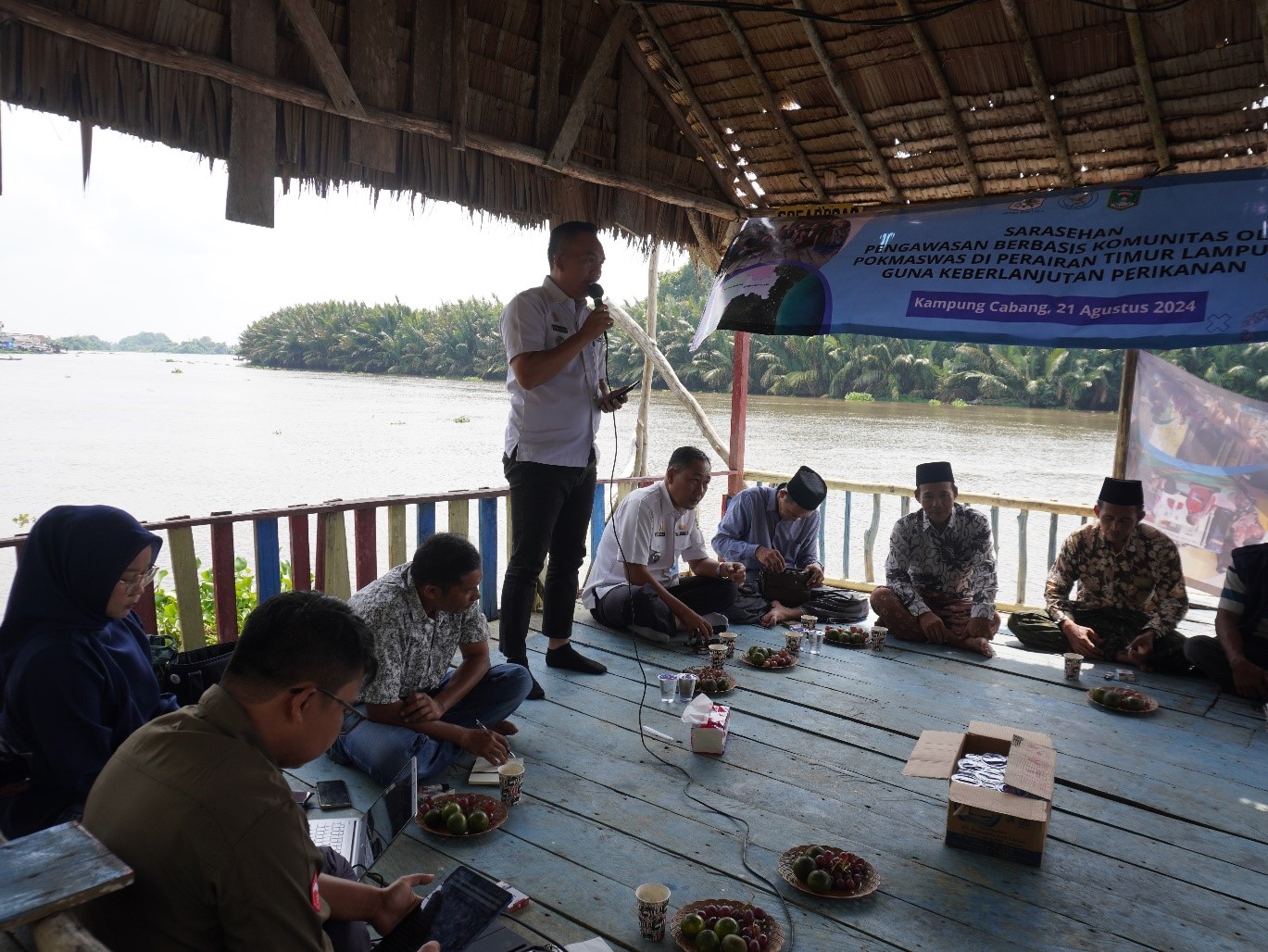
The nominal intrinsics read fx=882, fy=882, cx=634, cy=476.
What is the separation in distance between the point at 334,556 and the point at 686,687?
193cm

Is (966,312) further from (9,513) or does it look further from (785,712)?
(9,513)

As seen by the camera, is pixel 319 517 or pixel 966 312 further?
pixel 966 312

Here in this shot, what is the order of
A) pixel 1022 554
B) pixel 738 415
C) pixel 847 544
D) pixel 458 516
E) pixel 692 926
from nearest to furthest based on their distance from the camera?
pixel 692 926 → pixel 458 516 → pixel 1022 554 → pixel 738 415 → pixel 847 544

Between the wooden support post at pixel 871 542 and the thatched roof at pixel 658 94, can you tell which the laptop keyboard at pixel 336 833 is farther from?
the wooden support post at pixel 871 542

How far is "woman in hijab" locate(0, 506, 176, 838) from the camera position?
2.24 metres

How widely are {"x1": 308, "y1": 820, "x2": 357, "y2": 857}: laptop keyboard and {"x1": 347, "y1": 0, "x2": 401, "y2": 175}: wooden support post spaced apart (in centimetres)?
322

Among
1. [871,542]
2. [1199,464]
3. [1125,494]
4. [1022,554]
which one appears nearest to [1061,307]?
[1125,494]

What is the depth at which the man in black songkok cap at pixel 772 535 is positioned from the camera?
5500 millimetres

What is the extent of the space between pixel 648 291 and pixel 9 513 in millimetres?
17498

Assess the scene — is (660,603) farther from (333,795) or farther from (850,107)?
(850,107)

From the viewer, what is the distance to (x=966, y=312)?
→ 5.46 m

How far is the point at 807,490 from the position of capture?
213 inches

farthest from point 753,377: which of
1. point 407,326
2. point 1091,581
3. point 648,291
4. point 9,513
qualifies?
point 1091,581

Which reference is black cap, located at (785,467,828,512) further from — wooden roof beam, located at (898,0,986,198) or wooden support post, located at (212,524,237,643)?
wooden support post, located at (212,524,237,643)
